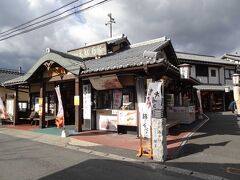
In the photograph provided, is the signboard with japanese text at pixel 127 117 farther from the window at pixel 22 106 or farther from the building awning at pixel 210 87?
the building awning at pixel 210 87

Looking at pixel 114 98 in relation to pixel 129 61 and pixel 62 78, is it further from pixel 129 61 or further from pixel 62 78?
pixel 62 78

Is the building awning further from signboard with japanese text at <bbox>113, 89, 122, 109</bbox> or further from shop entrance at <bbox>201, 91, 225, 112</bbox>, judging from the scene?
signboard with japanese text at <bbox>113, 89, 122, 109</bbox>

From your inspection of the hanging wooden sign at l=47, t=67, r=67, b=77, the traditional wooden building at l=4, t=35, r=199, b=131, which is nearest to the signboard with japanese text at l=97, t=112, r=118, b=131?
the traditional wooden building at l=4, t=35, r=199, b=131

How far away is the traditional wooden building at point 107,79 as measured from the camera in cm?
1047

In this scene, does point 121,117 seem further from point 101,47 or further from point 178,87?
point 178,87

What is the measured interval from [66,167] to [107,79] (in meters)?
6.19

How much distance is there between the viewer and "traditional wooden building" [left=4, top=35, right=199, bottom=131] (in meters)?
10.5

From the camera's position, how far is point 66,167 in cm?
650

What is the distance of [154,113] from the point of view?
7.49m

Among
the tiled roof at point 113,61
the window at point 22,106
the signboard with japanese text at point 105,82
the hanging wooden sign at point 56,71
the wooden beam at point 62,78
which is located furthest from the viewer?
the window at point 22,106

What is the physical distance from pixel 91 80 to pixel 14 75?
1781 centimetres

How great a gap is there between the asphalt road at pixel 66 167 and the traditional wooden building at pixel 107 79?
159 inches

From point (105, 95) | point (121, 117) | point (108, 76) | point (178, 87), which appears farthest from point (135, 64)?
point (178, 87)

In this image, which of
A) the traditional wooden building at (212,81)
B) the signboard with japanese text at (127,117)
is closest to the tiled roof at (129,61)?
the signboard with japanese text at (127,117)
